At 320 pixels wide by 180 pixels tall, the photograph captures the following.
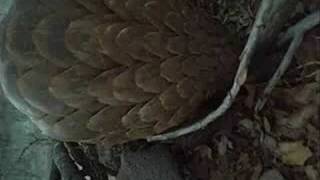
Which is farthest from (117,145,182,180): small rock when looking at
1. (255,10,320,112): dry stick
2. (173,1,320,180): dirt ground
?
(255,10,320,112): dry stick

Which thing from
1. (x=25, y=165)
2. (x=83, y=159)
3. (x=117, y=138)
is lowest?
(x=25, y=165)

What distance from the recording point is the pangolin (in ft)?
1.88

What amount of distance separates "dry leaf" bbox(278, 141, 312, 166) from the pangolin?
2.9 inches

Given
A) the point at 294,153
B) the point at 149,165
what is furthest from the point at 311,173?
the point at 149,165

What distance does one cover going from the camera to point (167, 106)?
0.58 meters

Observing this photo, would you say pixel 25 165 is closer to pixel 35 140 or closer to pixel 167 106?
pixel 35 140

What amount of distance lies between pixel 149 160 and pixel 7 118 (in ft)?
1.11

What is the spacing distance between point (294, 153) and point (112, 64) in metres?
0.17

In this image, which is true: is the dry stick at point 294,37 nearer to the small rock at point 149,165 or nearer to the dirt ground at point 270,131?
the dirt ground at point 270,131

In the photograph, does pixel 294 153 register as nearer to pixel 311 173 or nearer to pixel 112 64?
pixel 311 173

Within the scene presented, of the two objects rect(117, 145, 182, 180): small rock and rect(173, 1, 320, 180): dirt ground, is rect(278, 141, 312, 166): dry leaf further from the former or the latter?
rect(117, 145, 182, 180): small rock

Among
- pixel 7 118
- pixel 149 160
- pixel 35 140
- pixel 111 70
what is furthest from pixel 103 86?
pixel 7 118

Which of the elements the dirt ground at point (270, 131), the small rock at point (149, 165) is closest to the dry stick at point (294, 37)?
the dirt ground at point (270, 131)

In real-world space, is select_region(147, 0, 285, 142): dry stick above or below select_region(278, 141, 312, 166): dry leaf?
above
